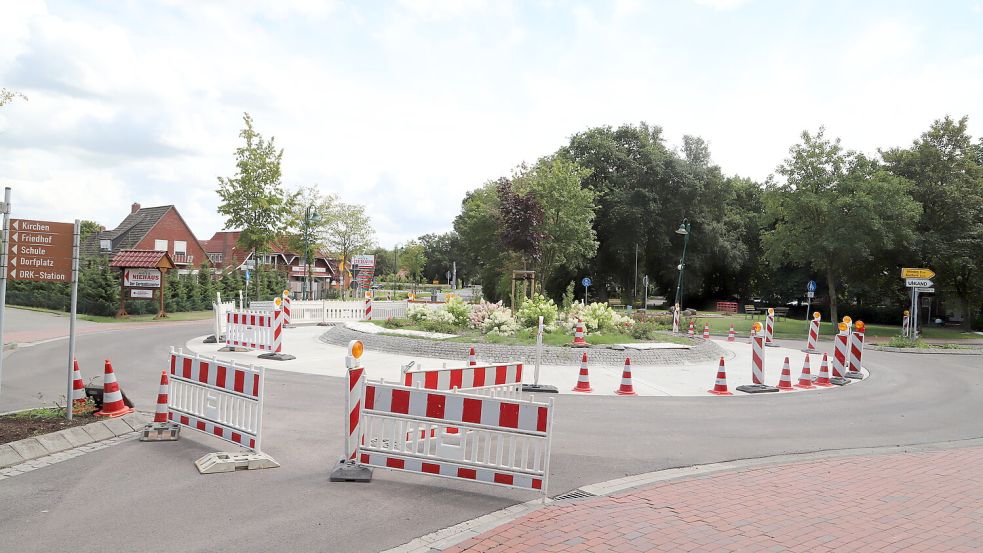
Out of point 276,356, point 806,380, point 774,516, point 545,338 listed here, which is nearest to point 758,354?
point 806,380

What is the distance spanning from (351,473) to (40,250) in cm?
529

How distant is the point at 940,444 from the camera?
906 cm

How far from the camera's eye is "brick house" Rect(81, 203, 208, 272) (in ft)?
195

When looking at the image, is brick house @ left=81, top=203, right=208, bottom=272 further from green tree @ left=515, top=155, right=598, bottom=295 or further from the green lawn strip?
the green lawn strip

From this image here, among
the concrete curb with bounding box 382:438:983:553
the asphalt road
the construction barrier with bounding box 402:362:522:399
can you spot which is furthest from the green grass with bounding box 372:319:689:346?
the concrete curb with bounding box 382:438:983:553

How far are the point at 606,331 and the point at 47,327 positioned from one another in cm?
2062

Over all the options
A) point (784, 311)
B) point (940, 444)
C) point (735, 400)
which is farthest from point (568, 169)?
point (940, 444)

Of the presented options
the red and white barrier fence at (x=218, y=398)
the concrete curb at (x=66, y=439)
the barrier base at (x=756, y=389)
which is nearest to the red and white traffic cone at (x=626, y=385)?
the barrier base at (x=756, y=389)

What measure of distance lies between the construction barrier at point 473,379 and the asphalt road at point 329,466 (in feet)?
3.26

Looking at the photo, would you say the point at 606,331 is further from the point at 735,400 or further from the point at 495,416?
the point at 495,416

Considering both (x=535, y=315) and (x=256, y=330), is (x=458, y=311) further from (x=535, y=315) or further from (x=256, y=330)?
(x=256, y=330)

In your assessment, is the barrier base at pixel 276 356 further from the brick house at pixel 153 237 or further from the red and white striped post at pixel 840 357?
the brick house at pixel 153 237

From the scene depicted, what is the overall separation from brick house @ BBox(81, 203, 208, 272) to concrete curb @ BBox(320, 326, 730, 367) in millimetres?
46990

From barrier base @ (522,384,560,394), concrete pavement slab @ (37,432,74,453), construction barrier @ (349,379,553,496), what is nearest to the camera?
construction barrier @ (349,379,553,496)
